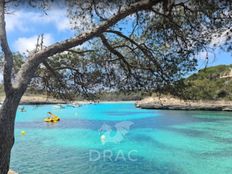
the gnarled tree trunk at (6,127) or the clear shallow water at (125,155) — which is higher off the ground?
the gnarled tree trunk at (6,127)

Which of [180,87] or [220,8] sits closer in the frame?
[220,8]

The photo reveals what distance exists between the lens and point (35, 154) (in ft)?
58.9

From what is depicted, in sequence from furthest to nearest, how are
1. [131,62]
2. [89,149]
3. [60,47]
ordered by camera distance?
1. [89,149]
2. [131,62]
3. [60,47]

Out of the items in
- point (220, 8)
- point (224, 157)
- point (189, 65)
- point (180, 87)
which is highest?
point (220, 8)

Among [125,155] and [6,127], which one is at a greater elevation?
[6,127]

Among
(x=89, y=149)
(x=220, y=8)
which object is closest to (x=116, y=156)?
(x=89, y=149)

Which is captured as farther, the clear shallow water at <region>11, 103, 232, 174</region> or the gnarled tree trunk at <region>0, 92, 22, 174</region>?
the clear shallow water at <region>11, 103, 232, 174</region>

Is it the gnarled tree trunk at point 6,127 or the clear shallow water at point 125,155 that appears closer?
the gnarled tree trunk at point 6,127

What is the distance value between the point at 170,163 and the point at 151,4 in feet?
38.3

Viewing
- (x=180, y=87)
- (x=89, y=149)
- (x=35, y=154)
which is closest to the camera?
(x=180, y=87)

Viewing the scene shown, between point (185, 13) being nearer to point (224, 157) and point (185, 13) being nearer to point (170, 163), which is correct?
point (170, 163)

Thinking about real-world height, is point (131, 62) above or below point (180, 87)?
above

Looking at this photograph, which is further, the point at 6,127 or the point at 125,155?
the point at 125,155

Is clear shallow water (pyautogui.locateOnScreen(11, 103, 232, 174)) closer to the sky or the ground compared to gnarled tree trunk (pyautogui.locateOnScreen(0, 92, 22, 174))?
closer to the ground
